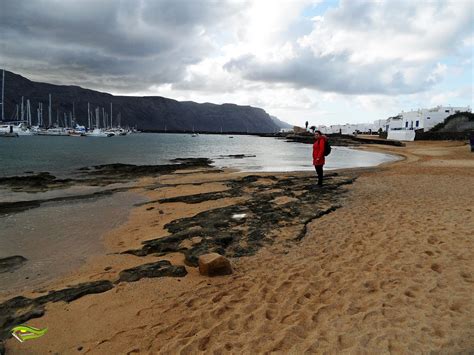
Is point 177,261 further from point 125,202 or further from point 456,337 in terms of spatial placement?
→ point 125,202

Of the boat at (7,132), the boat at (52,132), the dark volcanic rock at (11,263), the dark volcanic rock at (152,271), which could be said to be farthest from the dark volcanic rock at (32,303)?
the boat at (52,132)

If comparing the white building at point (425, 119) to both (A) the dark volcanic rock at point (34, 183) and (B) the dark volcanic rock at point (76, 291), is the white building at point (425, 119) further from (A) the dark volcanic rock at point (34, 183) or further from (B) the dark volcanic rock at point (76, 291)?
(B) the dark volcanic rock at point (76, 291)

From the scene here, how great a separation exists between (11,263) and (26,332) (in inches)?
143

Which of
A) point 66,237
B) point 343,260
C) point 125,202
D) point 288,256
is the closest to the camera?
point 343,260

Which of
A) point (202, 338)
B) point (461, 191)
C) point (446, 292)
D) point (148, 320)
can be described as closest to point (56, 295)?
point (148, 320)

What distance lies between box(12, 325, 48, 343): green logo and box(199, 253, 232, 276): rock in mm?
2472

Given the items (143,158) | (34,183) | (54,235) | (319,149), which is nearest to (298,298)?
(54,235)

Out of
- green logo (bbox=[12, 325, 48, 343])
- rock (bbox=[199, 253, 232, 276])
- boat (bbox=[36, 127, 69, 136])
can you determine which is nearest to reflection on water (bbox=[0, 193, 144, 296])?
green logo (bbox=[12, 325, 48, 343])

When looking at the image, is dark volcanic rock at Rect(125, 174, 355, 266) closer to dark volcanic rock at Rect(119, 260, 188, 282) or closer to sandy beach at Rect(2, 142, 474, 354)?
sandy beach at Rect(2, 142, 474, 354)

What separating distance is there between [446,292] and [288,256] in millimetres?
2736

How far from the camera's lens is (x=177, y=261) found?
6.48m

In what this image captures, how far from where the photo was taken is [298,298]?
4.62 m

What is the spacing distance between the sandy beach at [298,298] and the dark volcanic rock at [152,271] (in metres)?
0.19

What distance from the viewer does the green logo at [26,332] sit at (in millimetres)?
4121
